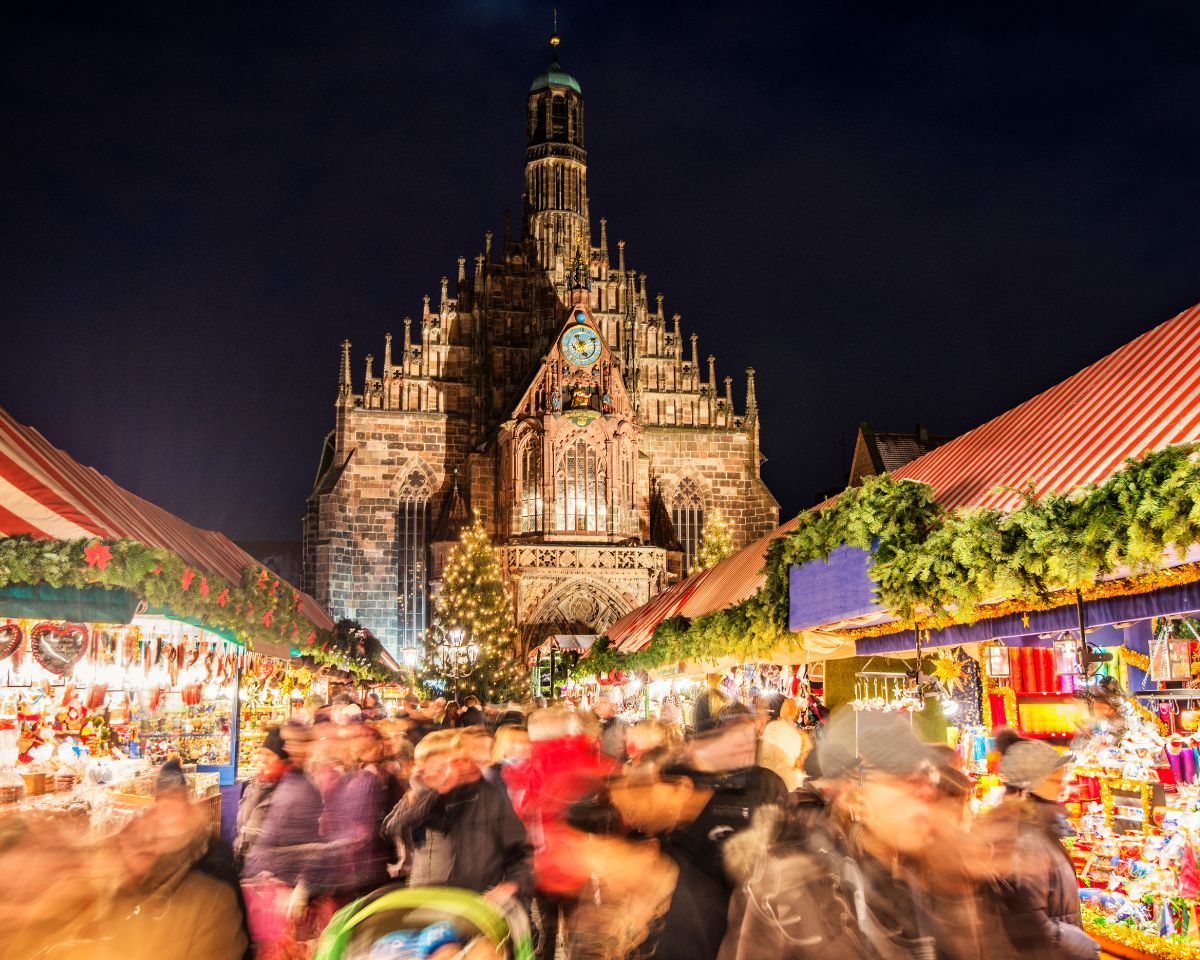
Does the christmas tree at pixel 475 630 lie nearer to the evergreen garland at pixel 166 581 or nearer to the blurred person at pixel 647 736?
the evergreen garland at pixel 166 581

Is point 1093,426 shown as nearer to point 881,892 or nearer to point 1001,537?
point 1001,537

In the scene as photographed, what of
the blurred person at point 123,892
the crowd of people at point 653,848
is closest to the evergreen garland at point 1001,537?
the crowd of people at point 653,848

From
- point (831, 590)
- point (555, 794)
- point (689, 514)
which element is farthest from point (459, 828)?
point (689, 514)

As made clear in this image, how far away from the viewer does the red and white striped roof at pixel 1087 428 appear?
6.36 m

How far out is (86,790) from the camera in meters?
8.40

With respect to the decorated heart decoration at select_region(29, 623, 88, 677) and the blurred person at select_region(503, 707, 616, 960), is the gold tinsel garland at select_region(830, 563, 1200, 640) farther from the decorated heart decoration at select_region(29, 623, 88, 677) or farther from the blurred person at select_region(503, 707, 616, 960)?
the decorated heart decoration at select_region(29, 623, 88, 677)

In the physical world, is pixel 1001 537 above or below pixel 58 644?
above

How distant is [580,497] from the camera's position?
36.3 meters

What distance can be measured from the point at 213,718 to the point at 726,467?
94.6 ft

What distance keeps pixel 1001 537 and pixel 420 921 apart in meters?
4.71

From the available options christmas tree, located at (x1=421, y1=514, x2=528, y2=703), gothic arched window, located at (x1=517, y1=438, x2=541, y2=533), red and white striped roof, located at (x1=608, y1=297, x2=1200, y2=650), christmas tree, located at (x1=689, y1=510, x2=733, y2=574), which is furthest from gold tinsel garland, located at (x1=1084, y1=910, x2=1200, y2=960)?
gothic arched window, located at (x1=517, y1=438, x2=541, y2=533)

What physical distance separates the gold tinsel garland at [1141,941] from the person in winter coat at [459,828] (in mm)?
3158

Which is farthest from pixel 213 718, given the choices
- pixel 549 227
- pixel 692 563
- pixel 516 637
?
pixel 549 227

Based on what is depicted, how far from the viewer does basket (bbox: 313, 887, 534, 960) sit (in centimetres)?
288
